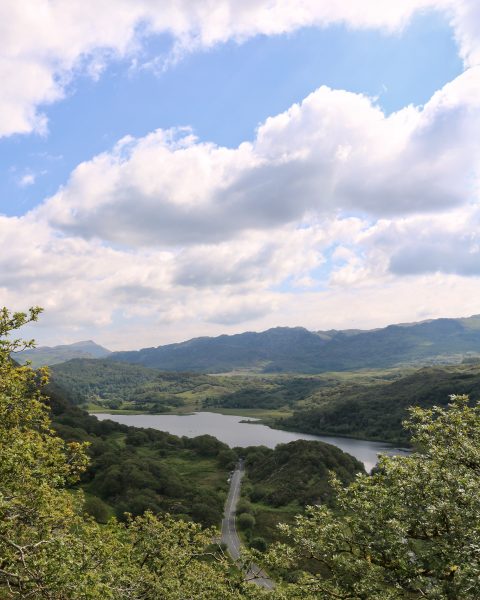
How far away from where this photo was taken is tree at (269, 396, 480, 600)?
15.9 meters

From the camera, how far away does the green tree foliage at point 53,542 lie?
49.3 ft

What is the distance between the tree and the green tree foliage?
194 inches

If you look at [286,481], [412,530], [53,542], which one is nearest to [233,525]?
[286,481]

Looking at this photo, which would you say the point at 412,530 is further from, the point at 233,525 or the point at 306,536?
the point at 233,525

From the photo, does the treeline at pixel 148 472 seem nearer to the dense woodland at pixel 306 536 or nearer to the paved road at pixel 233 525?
the paved road at pixel 233 525

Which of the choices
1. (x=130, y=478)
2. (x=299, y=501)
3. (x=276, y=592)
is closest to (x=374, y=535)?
(x=276, y=592)

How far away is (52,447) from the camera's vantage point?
24.0 meters

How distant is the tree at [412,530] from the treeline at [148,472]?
219 ft

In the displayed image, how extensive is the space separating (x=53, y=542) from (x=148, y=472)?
391 feet

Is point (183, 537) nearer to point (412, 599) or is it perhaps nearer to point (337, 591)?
point (337, 591)

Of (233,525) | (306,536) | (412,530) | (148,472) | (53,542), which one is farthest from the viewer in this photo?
(148,472)

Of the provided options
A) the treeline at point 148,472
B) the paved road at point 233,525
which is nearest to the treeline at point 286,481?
the paved road at point 233,525

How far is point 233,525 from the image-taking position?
108m

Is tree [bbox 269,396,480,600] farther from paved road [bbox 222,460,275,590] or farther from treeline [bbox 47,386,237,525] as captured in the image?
treeline [bbox 47,386,237,525]
